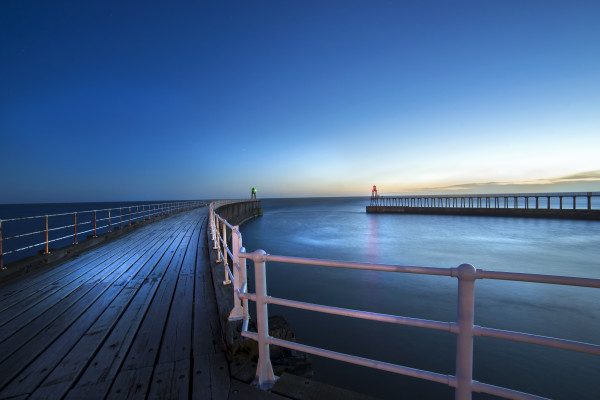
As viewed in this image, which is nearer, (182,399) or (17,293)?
(182,399)

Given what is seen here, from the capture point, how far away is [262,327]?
195 centimetres

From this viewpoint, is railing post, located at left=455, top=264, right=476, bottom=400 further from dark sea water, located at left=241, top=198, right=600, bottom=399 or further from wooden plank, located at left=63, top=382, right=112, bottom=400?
dark sea water, located at left=241, top=198, right=600, bottom=399

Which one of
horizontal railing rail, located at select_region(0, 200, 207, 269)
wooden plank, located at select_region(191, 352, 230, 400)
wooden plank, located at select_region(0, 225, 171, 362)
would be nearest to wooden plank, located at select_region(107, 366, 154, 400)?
wooden plank, located at select_region(191, 352, 230, 400)

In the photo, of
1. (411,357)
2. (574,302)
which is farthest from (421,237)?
(411,357)

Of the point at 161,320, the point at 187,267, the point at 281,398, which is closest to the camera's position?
the point at 281,398

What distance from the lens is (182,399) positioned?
1.92 metres

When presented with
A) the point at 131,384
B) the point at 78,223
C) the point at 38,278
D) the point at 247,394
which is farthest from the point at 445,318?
the point at 78,223

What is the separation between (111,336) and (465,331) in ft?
11.0

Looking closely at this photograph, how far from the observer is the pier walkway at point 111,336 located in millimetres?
2061

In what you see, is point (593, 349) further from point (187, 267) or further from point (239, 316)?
point (187, 267)

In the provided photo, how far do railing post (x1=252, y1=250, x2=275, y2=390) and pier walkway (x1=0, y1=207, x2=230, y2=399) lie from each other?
292mm

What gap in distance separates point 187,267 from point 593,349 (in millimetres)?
5691

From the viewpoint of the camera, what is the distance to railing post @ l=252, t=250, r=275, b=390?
1890mm

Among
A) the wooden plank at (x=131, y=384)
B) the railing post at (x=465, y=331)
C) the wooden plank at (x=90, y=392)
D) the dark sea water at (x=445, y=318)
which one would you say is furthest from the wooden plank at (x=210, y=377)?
the dark sea water at (x=445, y=318)
